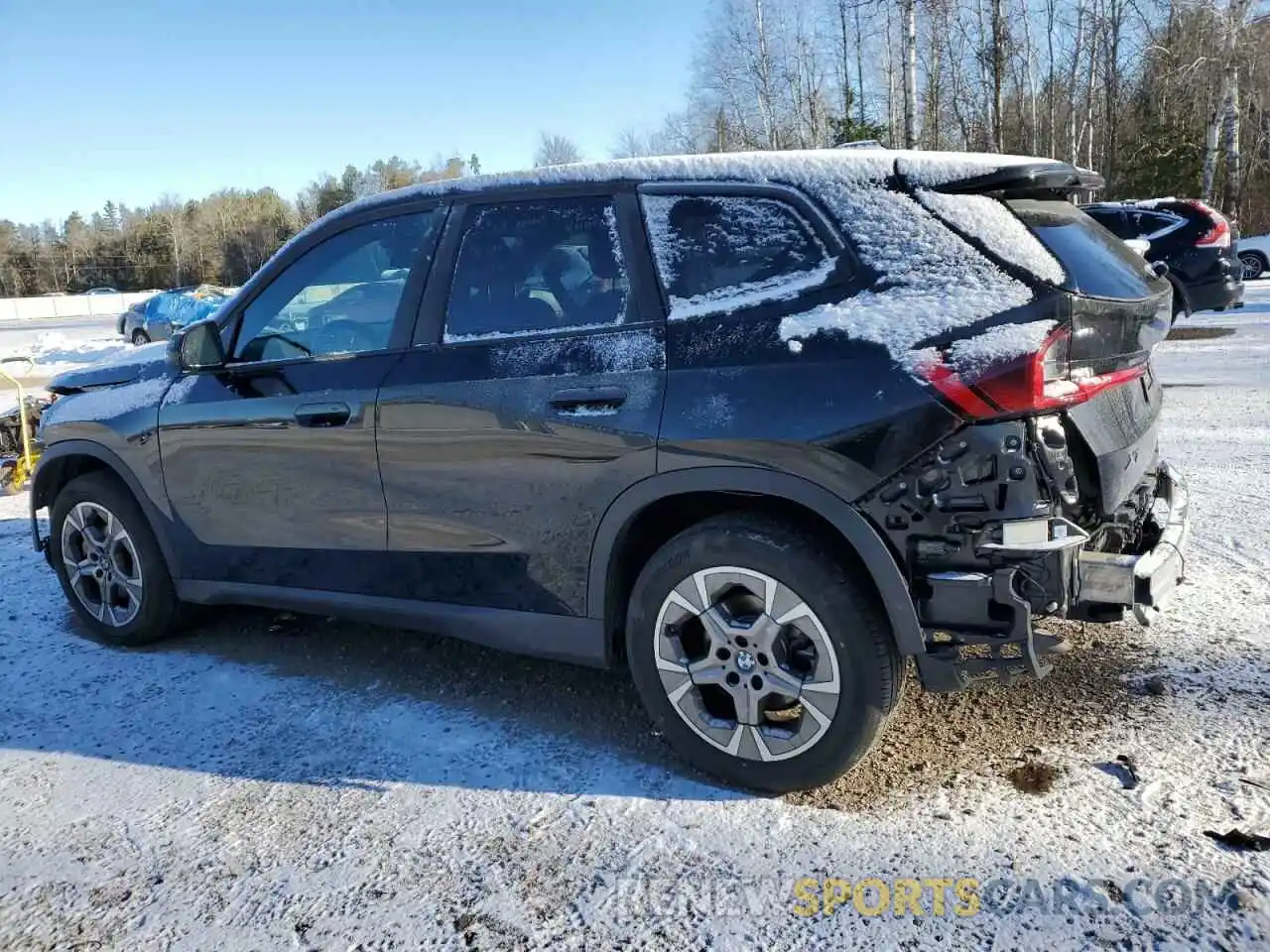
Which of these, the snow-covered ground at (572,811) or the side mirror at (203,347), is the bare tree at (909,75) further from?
the side mirror at (203,347)

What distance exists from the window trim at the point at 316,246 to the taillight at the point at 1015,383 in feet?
6.13

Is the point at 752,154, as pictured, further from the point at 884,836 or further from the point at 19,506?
the point at 19,506

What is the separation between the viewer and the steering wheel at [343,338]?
3662 millimetres

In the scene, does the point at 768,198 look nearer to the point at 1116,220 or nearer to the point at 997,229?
the point at 997,229

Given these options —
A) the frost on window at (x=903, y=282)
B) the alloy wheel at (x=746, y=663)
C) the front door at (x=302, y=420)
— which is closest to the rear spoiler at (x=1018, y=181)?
the frost on window at (x=903, y=282)

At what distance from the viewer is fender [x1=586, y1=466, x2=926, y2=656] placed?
2.70 m

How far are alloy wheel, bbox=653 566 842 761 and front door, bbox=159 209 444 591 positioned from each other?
125 centimetres

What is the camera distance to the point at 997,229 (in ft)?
9.26

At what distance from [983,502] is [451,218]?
6.98 feet

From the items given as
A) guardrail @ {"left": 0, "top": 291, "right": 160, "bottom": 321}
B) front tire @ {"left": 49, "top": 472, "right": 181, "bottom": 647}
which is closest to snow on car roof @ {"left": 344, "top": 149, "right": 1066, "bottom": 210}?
front tire @ {"left": 49, "top": 472, "right": 181, "bottom": 647}

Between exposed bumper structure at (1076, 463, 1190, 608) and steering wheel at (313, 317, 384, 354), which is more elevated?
steering wheel at (313, 317, 384, 354)

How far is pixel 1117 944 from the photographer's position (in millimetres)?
2266

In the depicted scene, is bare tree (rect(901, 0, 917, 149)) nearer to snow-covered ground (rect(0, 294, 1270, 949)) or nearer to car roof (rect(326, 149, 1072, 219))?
snow-covered ground (rect(0, 294, 1270, 949))

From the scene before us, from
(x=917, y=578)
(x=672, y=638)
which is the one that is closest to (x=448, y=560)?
(x=672, y=638)
